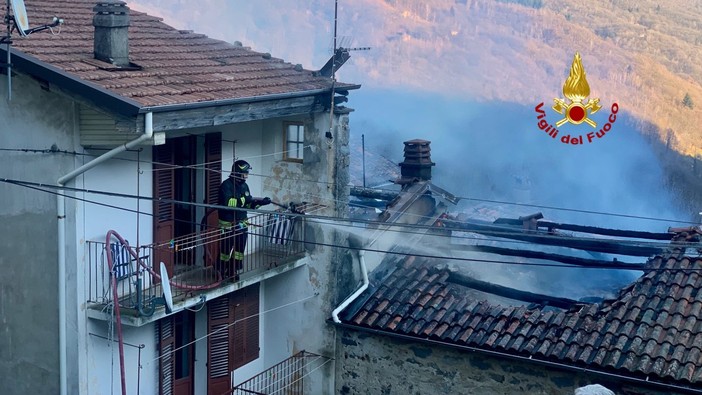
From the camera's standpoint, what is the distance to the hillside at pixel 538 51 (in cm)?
3169

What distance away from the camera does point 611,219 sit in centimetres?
2800

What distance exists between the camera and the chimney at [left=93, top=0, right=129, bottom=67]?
514 inches

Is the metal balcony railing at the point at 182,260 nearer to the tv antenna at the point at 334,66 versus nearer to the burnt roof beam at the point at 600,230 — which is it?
the tv antenna at the point at 334,66

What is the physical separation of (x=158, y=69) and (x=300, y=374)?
581 cm

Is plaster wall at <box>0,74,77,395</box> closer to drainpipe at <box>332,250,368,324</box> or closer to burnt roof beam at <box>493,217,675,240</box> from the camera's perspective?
drainpipe at <box>332,250,368,324</box>

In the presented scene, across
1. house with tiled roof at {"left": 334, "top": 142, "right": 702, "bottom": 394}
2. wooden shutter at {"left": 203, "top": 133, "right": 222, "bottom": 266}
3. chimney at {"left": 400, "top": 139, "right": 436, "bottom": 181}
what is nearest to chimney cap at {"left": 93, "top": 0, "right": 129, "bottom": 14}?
wooden shutter at {"left": 203, "top": 133, "right": 222, "bottom": 266}

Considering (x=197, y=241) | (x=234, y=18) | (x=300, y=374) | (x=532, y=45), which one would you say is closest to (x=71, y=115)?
(x=197, y=241)

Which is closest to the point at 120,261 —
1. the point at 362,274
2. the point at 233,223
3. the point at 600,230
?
the point at 233,223

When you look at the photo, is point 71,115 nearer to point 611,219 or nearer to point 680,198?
point 611,219

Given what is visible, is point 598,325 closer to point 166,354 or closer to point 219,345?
point 219,345

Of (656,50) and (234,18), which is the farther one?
(234,18)

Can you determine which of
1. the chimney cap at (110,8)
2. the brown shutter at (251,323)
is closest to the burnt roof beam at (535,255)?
the brown shutter at (251,323)

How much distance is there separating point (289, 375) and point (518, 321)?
417 cm

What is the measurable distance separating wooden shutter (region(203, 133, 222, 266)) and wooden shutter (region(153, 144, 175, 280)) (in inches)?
26.3
